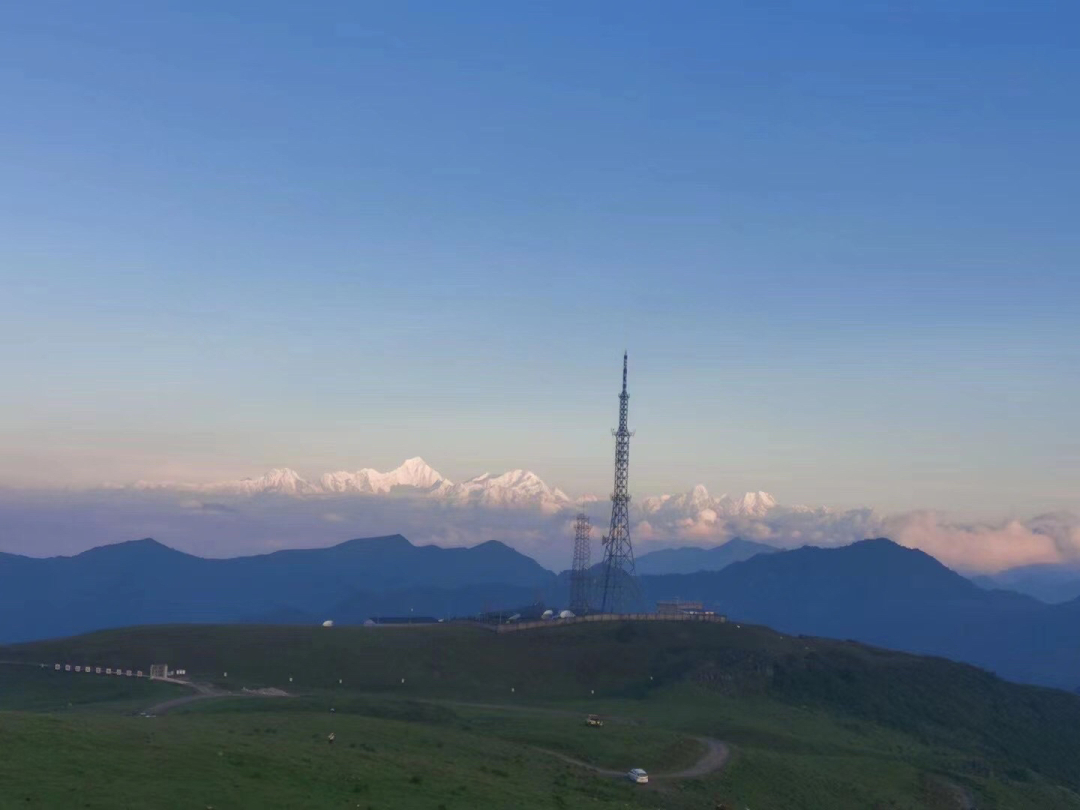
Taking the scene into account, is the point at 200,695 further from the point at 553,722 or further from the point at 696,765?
the point at 696,765

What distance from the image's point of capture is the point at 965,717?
168 metres

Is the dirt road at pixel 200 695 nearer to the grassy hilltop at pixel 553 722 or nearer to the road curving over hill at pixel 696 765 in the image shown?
the grassy hilltop at pixel 553 722

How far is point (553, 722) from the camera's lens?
113 meters

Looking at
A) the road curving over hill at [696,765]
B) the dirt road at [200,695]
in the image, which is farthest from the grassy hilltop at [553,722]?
the dirt road at [200,695]

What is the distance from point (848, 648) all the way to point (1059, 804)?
237 ft

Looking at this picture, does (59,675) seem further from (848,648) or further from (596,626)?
(848,648)

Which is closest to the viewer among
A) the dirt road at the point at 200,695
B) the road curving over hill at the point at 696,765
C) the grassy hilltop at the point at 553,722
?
the grassy hilltop at the point at 553,722

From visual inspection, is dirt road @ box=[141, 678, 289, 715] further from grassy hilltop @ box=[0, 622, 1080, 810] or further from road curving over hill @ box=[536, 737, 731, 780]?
road curving over hill @ box=[536, 737, 731, 780]

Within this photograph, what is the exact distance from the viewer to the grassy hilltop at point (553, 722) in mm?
68750

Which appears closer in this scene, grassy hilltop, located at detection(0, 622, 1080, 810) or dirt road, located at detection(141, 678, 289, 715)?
grassy hilltop, located at detection(0, 622, 1080, 810)

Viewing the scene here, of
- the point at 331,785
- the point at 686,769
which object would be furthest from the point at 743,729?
the point at 331,785

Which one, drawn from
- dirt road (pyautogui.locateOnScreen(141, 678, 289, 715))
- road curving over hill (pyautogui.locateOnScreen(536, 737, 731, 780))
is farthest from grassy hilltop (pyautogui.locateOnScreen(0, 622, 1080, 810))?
dirt road (pyautogui.locateOnScreen(141, 678, 289, 715))

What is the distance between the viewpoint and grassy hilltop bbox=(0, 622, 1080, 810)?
68.8 metres

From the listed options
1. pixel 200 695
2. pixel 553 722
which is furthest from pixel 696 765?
pixel 200 695
